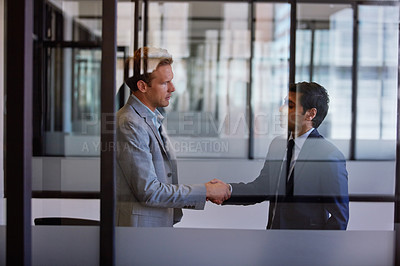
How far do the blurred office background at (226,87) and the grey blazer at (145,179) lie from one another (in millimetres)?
86

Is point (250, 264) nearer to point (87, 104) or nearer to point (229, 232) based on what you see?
point (229, 232)

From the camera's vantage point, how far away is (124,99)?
125 inches

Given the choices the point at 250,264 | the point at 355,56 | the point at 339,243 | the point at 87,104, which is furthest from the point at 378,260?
the point at 87,104

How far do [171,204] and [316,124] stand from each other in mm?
992

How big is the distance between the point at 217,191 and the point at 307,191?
1.78ft

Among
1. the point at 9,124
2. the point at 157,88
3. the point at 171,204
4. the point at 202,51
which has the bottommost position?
the point at 171,204

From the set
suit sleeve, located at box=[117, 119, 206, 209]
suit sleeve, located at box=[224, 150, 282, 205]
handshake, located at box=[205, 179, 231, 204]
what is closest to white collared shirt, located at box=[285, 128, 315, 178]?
suit sleeve, located at box=[224, 150, 282, 205]

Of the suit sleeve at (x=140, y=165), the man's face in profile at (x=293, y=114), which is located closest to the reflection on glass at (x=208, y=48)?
the man's face in profile at (x=293, y=114)

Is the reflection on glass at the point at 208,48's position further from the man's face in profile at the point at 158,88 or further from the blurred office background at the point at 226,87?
the man's face in profile at the point at 158,88

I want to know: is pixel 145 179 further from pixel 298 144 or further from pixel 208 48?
pixel 208 48

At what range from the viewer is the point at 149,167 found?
301 centimetres

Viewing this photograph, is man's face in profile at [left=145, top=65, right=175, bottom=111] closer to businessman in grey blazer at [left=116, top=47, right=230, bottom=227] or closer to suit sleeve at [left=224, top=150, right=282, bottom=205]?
businessman in grey blazer at [left=116, top=47, right=230, bottom=227]

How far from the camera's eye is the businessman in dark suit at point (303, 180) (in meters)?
3.16

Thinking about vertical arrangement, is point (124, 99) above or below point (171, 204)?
above
